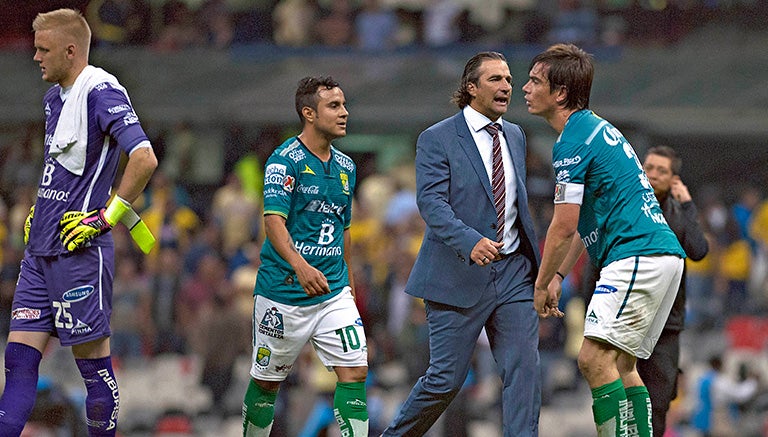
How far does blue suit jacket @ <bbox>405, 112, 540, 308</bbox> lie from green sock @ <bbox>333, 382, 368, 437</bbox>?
689 millimetres

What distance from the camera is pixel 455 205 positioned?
25.5 feet

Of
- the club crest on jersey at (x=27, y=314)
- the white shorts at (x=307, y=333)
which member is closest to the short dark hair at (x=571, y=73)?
the white shorts at (x=307, y=333)

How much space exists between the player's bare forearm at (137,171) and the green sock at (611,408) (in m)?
2.76

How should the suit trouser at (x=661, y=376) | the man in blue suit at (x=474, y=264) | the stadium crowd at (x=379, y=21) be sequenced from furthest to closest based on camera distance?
1. the stadium crowd at (x=379, y=21)
2. the suit trouser at (x=661, y=376)
3. the man in blue suit at (x=474, y=264)

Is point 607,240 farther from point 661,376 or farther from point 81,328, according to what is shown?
point 81,328

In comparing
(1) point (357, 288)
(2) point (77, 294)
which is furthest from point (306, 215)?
(1) point (357, 288)

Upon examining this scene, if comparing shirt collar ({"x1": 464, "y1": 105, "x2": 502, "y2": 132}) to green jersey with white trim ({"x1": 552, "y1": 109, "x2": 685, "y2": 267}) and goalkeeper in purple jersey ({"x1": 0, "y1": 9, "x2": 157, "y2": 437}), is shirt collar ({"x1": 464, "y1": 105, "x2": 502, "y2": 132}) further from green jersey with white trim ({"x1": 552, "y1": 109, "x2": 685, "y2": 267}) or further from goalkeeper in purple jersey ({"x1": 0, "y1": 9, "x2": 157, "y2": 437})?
goalkeeper in purple jersey ({"x1": 0, "y1": 9, "x2": 157, "y2": 437})

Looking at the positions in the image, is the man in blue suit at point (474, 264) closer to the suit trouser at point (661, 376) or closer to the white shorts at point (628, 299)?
the white shorts at point (628, 299)

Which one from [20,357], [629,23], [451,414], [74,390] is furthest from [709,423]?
[629,23]

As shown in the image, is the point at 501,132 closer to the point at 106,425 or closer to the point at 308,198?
the point at 308,198

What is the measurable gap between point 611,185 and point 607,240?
1.04 feet

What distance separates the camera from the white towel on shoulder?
7.50 meters

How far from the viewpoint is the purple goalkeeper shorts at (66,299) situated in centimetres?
746

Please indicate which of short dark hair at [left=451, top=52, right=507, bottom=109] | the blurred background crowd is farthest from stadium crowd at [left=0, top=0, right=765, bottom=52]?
short dark hair at [left=451, top=52, right=507, bottom=109]
